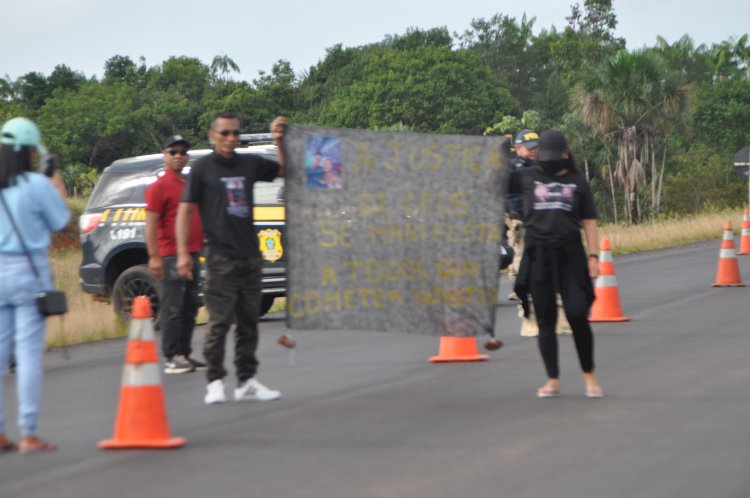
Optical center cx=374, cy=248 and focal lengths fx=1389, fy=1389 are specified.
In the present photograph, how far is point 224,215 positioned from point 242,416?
143 centimetres

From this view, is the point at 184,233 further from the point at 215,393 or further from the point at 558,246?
the point at 558,246

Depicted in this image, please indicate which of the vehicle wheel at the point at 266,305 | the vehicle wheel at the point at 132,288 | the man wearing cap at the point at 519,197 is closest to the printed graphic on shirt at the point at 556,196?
the man wearing cap at the point at 519,197

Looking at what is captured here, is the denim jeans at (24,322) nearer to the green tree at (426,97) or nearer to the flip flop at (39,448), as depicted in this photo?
the flip flop at (39,448)

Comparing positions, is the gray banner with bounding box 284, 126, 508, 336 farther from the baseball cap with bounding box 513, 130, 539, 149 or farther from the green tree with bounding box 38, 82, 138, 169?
the green tree with bounding box 38, 82, 138, 169

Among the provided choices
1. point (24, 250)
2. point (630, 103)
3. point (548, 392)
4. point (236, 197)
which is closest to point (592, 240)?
point (548, 392)

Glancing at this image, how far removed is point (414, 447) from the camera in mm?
7965

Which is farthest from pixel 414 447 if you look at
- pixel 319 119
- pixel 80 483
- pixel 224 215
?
pixel 319 119

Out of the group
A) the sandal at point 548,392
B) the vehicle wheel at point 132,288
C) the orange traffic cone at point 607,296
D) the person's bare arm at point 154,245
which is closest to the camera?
the sandal at point 548,392

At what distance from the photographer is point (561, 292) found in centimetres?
984

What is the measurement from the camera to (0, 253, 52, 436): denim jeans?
7.88 meters

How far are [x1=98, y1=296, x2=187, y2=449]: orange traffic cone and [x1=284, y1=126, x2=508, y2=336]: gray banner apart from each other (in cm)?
237

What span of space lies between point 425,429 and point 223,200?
2261 millimetres

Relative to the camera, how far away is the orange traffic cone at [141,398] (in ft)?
26.1

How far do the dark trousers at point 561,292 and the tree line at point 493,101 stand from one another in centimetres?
3932
